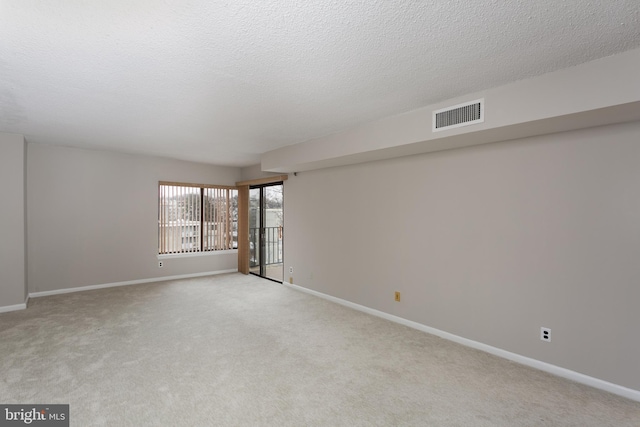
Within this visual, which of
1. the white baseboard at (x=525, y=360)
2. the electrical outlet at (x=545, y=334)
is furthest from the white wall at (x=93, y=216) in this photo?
the electrical outlet at (x=545, y=334)

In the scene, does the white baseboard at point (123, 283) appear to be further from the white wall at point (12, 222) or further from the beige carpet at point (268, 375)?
the beige carpet at point (268, 375)

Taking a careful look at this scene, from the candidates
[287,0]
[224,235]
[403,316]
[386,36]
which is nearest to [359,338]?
[403,316]

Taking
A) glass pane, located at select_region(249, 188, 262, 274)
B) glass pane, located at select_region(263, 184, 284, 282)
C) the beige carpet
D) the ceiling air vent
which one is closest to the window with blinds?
glass pane, located at select_region(249, 188, 262, 274)

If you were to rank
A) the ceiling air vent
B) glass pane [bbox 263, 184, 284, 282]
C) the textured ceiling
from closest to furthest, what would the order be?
1. the textured ceiling
2. the ceiling air vent
3. glass pane [bbox 263, 184, 284, 282]

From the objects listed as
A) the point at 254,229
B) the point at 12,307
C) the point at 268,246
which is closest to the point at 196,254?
the point at 254,229

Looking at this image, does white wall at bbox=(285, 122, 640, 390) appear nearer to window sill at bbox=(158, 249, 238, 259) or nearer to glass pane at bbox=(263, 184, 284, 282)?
glass pane at bbox=(263, 184, 284, 282)

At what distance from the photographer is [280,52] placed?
2.04 meters

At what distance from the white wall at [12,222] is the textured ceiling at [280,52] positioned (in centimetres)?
122

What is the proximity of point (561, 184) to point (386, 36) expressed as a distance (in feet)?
6.85

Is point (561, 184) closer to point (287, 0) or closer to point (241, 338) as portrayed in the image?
point (287, 0)

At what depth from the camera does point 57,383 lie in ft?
8.32

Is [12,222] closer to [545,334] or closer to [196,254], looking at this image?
[196,254]

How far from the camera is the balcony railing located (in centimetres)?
672

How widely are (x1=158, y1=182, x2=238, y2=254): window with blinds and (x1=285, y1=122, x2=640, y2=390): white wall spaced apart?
144 inches
